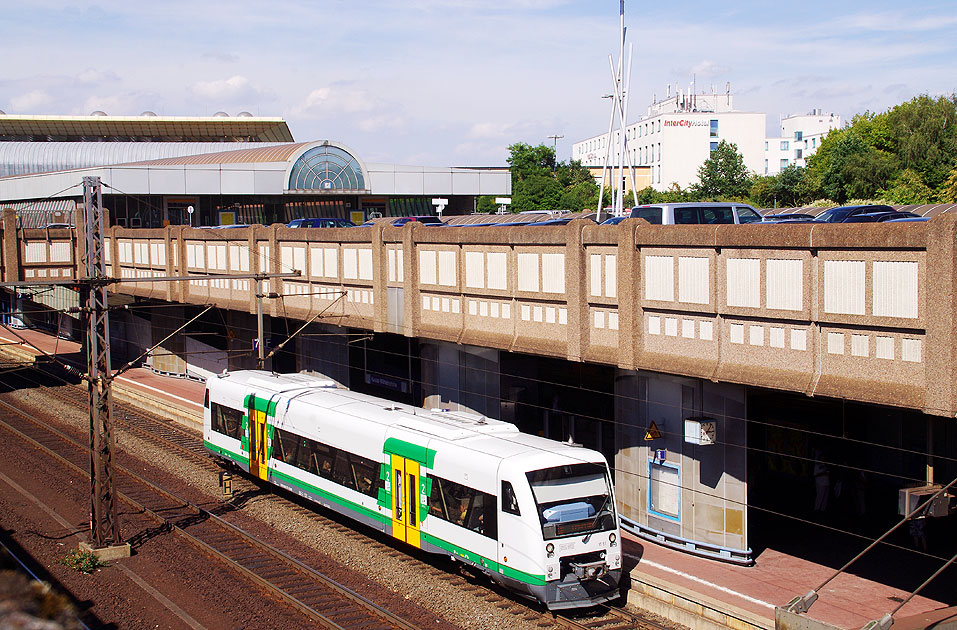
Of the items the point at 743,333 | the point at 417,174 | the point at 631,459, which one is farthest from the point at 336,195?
the point at 743,333

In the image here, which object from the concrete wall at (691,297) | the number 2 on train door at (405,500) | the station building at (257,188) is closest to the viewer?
the concrete wall at (691,297)

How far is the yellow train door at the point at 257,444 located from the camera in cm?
2336

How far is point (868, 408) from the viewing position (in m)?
20.3

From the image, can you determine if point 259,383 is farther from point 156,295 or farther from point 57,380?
point 57,380

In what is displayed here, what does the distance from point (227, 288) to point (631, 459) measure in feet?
64.9

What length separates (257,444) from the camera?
77.7 ft

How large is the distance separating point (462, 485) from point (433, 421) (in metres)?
2.52

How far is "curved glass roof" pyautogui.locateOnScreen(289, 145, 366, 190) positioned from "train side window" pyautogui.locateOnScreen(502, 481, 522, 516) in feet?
135

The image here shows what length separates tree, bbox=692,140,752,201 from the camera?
81625 millimetres

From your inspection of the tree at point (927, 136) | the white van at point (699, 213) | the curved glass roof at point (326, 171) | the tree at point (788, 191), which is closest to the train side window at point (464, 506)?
the white van at point (699, 213)

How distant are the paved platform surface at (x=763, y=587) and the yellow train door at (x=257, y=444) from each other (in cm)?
748

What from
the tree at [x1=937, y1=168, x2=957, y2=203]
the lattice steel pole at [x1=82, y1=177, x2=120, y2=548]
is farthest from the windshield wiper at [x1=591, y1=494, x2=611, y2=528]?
the tree at [x1=937, y1=168, x2=957, y2=203]

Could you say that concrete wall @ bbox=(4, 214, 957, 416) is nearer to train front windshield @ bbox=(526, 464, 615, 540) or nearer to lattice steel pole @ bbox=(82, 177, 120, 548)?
train front windshield @ bbox=(526, 464, 615, 540)

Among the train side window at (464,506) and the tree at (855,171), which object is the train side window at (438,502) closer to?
the train side window at (464,506)
